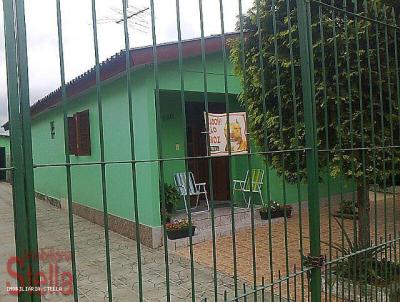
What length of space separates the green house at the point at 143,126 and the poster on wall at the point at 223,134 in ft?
6.40

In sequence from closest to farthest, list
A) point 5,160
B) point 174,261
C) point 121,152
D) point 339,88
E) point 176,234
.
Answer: point 339,88 < point 174,261 < point 176,234 < point 121,152 < point 5,160

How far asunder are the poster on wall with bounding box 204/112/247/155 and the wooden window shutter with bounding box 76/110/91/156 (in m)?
6.35

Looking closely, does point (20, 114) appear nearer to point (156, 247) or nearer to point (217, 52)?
point (156, 247)

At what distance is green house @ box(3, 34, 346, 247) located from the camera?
5.92 meters

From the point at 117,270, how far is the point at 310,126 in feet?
12.0

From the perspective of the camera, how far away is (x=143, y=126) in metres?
6.00

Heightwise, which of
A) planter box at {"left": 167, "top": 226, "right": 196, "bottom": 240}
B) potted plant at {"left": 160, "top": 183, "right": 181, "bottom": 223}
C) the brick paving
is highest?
potted plant at {"left": 160, "top": 183, "right": 181, "bottom": 223}

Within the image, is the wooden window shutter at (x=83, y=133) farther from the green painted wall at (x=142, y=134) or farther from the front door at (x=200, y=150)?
the front door at (x=200, y=150)

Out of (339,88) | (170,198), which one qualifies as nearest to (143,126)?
(170,198)

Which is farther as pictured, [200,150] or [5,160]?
[200,150]

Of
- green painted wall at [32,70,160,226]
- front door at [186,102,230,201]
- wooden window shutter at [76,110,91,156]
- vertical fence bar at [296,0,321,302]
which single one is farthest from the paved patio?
front door at [186,102,230,201]

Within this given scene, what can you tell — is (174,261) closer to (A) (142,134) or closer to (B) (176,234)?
(B) (176,234)

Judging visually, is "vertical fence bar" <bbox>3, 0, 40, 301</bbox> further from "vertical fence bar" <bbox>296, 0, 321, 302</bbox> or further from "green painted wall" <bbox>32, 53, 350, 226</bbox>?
"green painted wall" <bbox>32, 53, 350, 226</bbox>

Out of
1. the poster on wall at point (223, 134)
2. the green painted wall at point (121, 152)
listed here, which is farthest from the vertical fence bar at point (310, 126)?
the green painted wall at point (121, 152)
